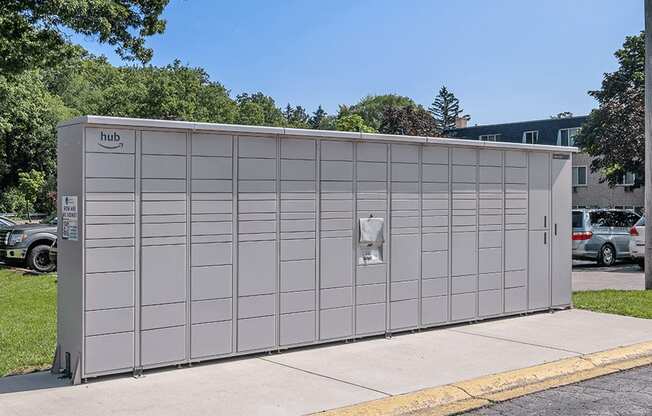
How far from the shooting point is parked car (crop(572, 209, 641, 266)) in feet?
70.6

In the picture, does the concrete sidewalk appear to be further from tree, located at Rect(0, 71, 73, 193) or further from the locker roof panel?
tree, located at Rect(0, 71, 73, 193)

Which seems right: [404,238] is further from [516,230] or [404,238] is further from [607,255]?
[607,255]

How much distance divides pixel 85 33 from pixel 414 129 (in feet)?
106

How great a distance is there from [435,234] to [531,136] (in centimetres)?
4342

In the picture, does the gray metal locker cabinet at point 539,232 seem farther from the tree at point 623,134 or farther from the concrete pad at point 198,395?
the tree at point 623,134

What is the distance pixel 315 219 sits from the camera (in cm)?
781

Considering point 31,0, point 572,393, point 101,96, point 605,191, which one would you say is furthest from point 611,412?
point 101,96

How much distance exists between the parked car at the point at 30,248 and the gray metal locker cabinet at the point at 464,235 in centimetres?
1163

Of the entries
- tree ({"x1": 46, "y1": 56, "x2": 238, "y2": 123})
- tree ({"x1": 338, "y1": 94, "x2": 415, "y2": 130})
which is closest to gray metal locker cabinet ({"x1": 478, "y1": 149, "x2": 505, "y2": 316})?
tree ({"x1": 46, "y1": 56, "x2": 238, "y2": 123})

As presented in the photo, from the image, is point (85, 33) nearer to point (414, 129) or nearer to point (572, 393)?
point (572, 393)

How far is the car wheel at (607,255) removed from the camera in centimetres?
2164

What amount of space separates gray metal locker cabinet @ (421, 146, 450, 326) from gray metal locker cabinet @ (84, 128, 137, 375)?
3.59m

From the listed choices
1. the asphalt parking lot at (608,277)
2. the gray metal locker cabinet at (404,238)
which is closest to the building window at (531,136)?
the asphalt parking lot at (608,277)

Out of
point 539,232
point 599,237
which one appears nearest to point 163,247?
point 539,232
